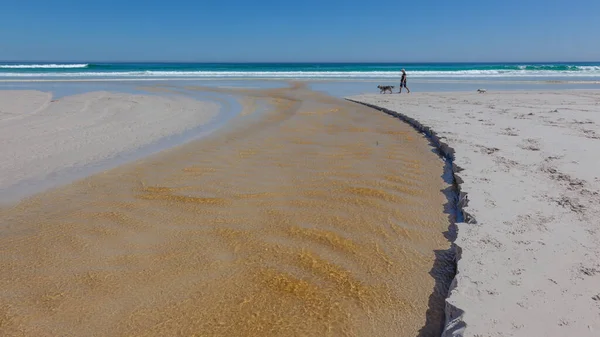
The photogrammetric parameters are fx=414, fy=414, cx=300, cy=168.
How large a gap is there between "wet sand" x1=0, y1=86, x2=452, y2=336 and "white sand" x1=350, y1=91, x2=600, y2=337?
1.04 ft

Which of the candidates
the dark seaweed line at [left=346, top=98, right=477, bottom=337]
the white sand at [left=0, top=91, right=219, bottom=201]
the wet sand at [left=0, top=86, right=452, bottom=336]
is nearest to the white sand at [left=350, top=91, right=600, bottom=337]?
the dark seaweed line at [left=346, top=98, right=477, bottom=337]

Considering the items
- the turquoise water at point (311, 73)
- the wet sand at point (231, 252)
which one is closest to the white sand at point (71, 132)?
the wet sand at point (231, 252)

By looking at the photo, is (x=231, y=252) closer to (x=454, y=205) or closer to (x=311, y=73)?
(x=454, y=205)

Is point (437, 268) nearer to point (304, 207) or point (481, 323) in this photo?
point (481, 323)

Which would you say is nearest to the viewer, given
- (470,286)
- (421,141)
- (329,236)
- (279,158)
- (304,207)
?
(470,286)

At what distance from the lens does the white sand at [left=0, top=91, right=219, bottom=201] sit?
237 inches

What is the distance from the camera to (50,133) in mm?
8836

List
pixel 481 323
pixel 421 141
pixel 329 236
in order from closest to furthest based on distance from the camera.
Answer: pixel 481 323
pixel 329 236
pixel 421 141

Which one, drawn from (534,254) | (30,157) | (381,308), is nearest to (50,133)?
(30,157)

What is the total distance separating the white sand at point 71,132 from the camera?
601 cm

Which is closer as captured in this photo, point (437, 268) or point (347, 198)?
point (437, 268)

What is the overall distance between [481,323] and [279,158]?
15.3 feet

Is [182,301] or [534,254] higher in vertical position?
[534,254]

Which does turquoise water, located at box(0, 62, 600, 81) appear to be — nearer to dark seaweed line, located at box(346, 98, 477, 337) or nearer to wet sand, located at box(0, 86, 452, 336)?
dark seaweed line, located at box(346, 98, 477, 337)
